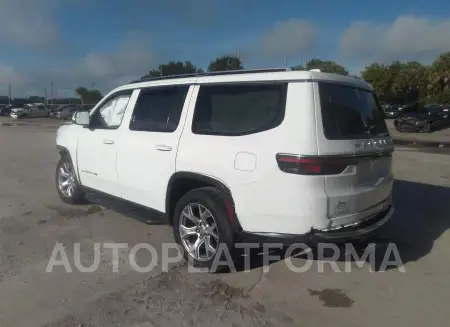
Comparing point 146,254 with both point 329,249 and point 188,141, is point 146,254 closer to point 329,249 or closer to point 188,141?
point 188,141

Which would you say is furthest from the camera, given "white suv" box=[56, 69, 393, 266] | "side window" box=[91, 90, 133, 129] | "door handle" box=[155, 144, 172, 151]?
"side window" box=[91, 90, 133, 129]

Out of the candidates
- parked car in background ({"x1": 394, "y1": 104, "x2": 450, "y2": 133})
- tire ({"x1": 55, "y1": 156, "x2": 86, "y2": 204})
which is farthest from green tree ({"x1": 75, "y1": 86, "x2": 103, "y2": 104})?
tire ({"x1": 55, "y1": 156, "x2": 86, "y2": 204})

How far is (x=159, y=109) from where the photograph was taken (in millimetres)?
4559

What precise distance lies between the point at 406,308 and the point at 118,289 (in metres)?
2.54

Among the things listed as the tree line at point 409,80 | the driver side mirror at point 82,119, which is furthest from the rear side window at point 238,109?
the tree line at point 409,80

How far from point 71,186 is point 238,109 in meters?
3.69

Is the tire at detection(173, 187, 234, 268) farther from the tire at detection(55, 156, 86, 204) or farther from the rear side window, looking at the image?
the tire at detection(55, 156, 86, 204)

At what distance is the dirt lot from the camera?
3.25 meters

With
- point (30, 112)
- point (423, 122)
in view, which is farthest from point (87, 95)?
point (423, 122)

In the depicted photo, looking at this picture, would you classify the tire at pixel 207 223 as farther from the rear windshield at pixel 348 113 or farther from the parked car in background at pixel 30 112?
the parked car in background at pixel 30 112

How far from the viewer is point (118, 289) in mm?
3684

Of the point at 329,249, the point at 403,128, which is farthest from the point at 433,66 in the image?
the point at 329,249

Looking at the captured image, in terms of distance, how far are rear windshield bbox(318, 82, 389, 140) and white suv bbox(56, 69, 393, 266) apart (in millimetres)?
12

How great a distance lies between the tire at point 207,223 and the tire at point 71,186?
243 centimetres
